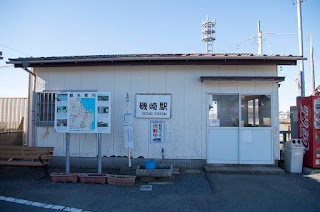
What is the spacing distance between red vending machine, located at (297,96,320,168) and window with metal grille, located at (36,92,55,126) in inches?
312

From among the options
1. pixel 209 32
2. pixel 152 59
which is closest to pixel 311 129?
pixel 152 59

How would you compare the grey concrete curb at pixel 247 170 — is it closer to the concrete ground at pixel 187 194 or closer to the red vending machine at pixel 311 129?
the concrete ground at pixel 187 194

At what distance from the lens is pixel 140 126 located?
22.5 feet

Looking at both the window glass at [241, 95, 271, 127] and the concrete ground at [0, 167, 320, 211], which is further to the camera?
the window glass at [241, 95, 271, 127]

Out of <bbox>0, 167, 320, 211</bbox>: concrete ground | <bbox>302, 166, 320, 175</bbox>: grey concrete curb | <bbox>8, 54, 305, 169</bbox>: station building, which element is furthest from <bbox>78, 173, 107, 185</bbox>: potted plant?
<bbox>302, 166, 320, 175</bbox>: grey concrete curb

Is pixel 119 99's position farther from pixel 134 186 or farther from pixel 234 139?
pixel 234 139

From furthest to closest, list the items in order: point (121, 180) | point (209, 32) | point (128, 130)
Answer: point (209, 32)
point (128, 130)
point (121, 180)

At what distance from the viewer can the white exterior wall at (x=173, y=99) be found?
6.79m

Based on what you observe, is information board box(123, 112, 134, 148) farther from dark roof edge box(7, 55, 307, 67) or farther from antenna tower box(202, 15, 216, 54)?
antenna tower box(202, 15, 216, 54)

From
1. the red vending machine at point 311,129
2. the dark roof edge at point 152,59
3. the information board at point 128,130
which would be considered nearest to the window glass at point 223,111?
the dark roof edge at point 152,59

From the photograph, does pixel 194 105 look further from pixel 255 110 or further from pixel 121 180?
pixel 121 180

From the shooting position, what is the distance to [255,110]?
681 cm

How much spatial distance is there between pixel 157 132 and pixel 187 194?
226cm

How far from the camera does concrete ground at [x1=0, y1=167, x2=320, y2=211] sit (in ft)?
14.2
